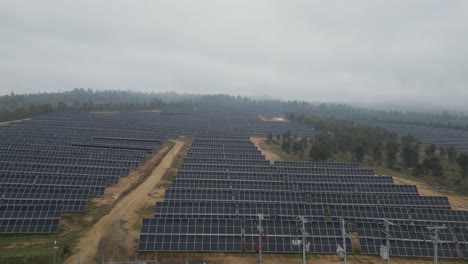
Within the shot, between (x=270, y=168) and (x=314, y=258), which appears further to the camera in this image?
(x=270, y=168)

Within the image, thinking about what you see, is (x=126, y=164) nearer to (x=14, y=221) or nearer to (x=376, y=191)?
(x=14, y=221)

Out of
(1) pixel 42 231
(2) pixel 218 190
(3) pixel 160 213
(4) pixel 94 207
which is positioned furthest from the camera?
(2) pixel 218 190

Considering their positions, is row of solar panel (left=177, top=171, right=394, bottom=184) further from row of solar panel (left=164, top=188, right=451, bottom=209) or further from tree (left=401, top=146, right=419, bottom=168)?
tree (left=401, top=146, right=419, bottom=168)

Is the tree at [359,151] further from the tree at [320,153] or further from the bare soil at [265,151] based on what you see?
the bare soil at [265,151]

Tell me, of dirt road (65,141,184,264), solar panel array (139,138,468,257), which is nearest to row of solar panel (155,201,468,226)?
solar panel array (139,138,468,257)

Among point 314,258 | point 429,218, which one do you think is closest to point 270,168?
point 429,218

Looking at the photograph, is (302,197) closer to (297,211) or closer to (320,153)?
(297,211)

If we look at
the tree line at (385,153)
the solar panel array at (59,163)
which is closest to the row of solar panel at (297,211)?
the solar panel array at (59,163)
